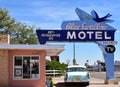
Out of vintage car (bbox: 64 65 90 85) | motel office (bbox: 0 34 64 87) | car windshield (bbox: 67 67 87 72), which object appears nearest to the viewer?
motel office (bbox: 0 34 64 87)

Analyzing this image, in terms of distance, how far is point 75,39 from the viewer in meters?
Answer: 34.8

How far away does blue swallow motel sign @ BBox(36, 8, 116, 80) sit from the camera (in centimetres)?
3469

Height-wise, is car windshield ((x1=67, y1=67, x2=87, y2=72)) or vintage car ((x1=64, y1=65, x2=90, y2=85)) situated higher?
car windshield ((x1=67, y1=67, x2=87, y2=72))

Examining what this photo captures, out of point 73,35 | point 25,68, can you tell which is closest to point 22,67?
point 25,68

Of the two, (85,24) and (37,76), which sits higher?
(85,24)

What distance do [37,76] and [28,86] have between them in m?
0.96

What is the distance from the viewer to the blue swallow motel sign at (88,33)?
114ft

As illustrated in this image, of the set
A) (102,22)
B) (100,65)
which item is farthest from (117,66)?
(102,22)

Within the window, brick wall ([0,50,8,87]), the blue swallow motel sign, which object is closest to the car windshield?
the blue swallow motel sign

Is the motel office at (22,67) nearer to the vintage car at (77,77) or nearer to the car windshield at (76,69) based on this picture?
the vintage car at (77,77)

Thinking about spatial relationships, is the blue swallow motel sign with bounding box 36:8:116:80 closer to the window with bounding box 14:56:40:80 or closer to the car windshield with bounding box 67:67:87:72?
the car windshield with bounding box 67:67:87:72

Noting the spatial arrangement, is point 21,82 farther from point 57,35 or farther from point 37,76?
point 57,35

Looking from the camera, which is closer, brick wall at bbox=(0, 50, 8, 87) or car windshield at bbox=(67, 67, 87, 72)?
brick wall at bbox=(0, 50, 8, 87)

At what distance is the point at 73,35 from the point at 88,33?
1359 millimetres
